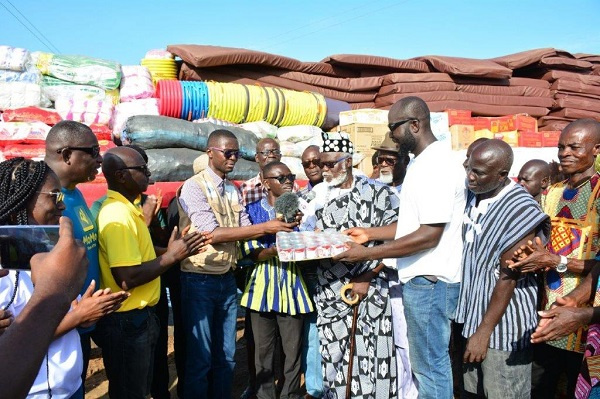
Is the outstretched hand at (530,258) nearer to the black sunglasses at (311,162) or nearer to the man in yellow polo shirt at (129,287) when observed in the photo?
the man in yellow polo shirt at (129,287)

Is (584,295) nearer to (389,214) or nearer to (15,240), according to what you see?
(389,214)

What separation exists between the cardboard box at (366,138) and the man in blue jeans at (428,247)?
13.8 ft

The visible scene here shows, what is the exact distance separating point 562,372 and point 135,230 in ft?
9.12

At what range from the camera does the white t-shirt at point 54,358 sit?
143 centimetres

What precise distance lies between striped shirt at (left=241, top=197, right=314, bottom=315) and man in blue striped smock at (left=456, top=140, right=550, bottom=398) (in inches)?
43.2

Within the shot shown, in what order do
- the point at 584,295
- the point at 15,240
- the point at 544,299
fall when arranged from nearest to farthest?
the point at 15,240 < the point at 584,295 < the point at 544,299

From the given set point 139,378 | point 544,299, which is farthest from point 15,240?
point 544,299

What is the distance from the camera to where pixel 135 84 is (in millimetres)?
6348

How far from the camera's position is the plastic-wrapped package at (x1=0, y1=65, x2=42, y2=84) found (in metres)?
5.90

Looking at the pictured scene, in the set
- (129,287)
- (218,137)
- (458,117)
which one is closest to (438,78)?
(458,117)

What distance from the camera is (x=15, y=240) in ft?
4.21

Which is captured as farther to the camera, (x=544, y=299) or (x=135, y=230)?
(x=544, y=299)

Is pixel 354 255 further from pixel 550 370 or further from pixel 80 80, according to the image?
pixel 80 80

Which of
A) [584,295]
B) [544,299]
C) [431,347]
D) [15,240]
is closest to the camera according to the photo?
[15,240]
